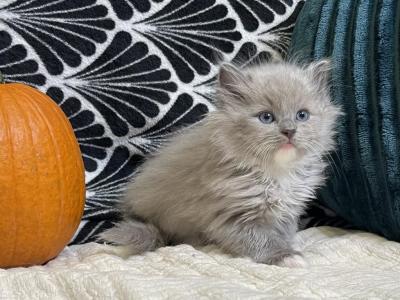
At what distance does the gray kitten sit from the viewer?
1.33 m

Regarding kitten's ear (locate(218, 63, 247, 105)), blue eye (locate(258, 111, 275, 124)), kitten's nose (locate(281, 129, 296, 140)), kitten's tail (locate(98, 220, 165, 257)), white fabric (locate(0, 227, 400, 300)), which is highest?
kitten's ear (locate(218, 63, 247, 105))

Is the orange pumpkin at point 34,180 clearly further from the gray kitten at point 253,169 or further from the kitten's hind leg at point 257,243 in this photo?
the kitten's hind leg at point 257,243

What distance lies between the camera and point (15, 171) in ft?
4.19

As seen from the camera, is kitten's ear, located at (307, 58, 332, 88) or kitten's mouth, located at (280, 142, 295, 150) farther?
kitten's ear, located at (307, 58, 332, 88)

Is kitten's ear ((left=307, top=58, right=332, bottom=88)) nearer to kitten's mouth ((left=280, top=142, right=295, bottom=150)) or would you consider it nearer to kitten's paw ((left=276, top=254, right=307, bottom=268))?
kitten's mouth ((left=280, top=142, right=295, bottom=150))

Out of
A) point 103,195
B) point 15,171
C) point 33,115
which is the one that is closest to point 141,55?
point 103,195

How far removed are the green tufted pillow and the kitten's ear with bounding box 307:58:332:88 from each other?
78mm

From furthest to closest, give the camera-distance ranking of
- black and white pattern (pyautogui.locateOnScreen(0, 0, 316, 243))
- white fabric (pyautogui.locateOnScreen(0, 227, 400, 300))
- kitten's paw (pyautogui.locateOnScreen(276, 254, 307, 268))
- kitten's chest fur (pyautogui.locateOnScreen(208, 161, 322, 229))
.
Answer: black and white pattern (pyautogui.locateOnScreen(0, 0, 316, 243)) → kitten's chest fur (pyautogui.locateOnScreen(208, 161, 322, 229)) → kitten's paw (pyautogui.locateOnScreen(276, 254, 307, 268)) → white fabric (pyautogui.locateOnScreen(0, 227, 400, 300))

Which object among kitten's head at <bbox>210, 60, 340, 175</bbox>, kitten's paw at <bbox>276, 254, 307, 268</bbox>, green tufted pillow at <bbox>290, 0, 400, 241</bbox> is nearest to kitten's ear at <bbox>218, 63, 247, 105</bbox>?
kitten's head at <bbox>210, 60, 340, 175</bbox>

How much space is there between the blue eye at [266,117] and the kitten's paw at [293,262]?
0.32 metres

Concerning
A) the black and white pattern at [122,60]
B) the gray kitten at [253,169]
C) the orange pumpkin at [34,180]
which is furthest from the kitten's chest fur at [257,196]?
the black and white pattern at [122,60]

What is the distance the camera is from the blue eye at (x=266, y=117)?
52.4 inches

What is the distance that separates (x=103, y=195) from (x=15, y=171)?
57 centimetres

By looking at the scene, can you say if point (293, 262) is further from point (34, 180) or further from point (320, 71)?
point (34, 180)
